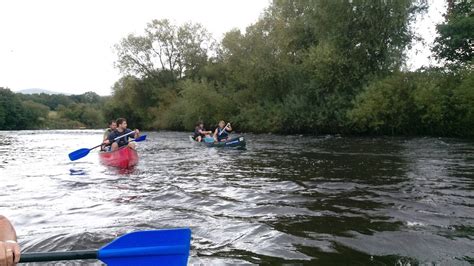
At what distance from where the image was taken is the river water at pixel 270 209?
434cm

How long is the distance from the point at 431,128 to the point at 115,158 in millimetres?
17976

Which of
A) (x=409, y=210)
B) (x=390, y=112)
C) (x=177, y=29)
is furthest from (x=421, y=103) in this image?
(x=177, y=29)

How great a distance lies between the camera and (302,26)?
28578 millimetres

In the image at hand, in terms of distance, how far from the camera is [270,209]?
20.5 ft

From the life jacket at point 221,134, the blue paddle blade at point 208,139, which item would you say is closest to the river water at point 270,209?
the life jacket at point 221,134

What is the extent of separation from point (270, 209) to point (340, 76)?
21.5 metres

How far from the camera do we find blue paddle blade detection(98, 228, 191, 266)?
9.06 feet

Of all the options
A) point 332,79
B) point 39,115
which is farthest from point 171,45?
point 39,115

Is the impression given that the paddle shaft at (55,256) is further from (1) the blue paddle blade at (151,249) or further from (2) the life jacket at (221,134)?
(2) the life jacket at (221,134)

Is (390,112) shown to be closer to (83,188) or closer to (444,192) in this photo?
(444,192)

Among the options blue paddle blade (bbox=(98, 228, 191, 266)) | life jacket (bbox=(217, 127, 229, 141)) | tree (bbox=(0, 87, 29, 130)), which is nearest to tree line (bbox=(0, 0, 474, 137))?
life jacket (bbox=(217, 127, 229, 141))

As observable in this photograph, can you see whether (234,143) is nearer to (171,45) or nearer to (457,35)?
(457,35)

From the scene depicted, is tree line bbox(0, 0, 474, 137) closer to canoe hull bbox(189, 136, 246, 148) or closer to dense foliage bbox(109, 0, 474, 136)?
dense foliage bbox(109, 0, 474, 136)

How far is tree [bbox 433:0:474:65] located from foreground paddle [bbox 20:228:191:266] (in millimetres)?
25097
